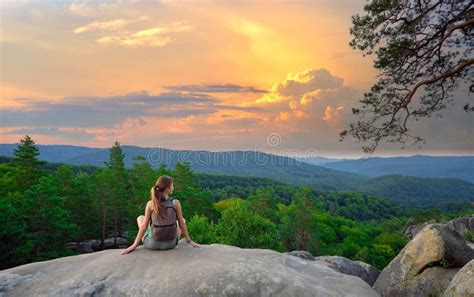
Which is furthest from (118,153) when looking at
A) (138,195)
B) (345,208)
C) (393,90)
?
(345,208)

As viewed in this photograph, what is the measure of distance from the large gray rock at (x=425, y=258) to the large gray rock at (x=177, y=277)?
4438 millimetres

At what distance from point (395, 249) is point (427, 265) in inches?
3111

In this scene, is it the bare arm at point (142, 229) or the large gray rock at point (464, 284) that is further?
the bare arm at point (142, 229)

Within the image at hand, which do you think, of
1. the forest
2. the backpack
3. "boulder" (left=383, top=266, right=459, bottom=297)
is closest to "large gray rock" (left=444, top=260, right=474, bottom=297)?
"boulder" (left=383, top=266, right=459, bottom=297)

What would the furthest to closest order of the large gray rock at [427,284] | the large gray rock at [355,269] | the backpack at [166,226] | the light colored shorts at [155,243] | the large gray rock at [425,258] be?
the large gray rock at [355,269] < the large gray rock at [425,258] < the large gray rock at [427,284] < the light colored shorts at [155,243] < the backpack at [166,226]

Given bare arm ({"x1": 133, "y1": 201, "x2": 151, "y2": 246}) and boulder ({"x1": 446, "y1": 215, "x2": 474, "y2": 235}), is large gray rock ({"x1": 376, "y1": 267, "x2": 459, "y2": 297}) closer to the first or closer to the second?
bare arm ({"x1": 133, "y1": 201, "x2": 151, "y2": 246})

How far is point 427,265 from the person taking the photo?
14.4 m

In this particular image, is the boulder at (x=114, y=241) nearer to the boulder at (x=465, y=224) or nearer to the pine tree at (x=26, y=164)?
the pine tree at (x=26, y=164)

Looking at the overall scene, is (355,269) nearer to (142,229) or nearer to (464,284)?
(464,284)

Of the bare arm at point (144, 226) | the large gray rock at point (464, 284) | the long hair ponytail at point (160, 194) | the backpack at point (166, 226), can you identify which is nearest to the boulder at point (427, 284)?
the large gray rock at point (464, 284)

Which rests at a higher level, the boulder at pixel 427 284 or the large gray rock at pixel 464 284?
the large gray rock at pixel 464 284

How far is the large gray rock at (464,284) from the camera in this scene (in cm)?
976

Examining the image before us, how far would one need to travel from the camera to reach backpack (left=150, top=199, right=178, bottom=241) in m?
11.1

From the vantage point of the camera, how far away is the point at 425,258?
571 inches
